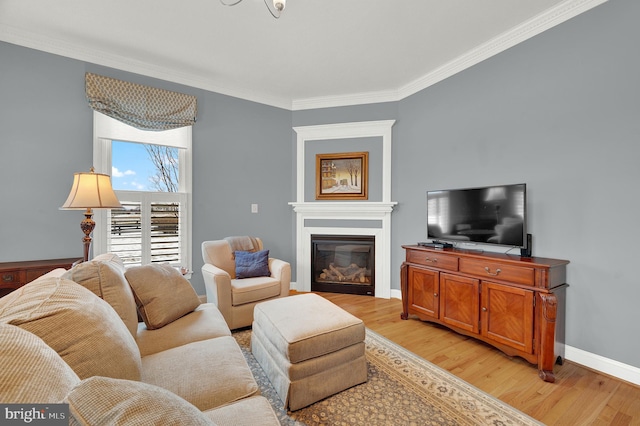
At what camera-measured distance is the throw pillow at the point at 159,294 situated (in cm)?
172

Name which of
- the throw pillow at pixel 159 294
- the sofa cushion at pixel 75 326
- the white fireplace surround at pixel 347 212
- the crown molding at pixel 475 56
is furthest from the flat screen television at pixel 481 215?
the sofa cushion at pixel 75 326

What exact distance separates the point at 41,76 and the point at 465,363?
4.66 m

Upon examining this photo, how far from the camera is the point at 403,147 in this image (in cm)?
378

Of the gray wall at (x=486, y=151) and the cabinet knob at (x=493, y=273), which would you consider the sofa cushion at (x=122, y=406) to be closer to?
the cabinet knob at (x=493, y=273)

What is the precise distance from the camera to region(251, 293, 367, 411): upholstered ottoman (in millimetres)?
1643

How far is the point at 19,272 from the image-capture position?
7.58ft

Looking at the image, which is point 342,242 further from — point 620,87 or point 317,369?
point 620,87

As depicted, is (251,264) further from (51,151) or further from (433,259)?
(51,151)

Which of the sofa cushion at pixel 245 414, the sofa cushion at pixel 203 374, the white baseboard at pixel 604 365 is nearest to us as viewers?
the sofa cushion at pixel 245 414

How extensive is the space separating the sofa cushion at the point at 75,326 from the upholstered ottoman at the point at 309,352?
845 millimetres

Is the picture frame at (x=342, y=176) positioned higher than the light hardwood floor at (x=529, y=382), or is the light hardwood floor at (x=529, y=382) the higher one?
the picture frame at (x=342, y=176)

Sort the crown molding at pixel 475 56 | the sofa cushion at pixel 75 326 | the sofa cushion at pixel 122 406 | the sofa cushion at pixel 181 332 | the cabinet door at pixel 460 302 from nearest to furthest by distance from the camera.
Answer: the sofa cushion at pixel 122 406 < the sofa cushion at pixel 75 326 < the sofa cushion at pixel 181 332 < the crown molding at pixel 475 56 < the cabinet door at pixel 460 302

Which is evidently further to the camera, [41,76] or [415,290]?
[415,290]

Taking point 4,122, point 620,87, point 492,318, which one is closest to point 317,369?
point 492,318
